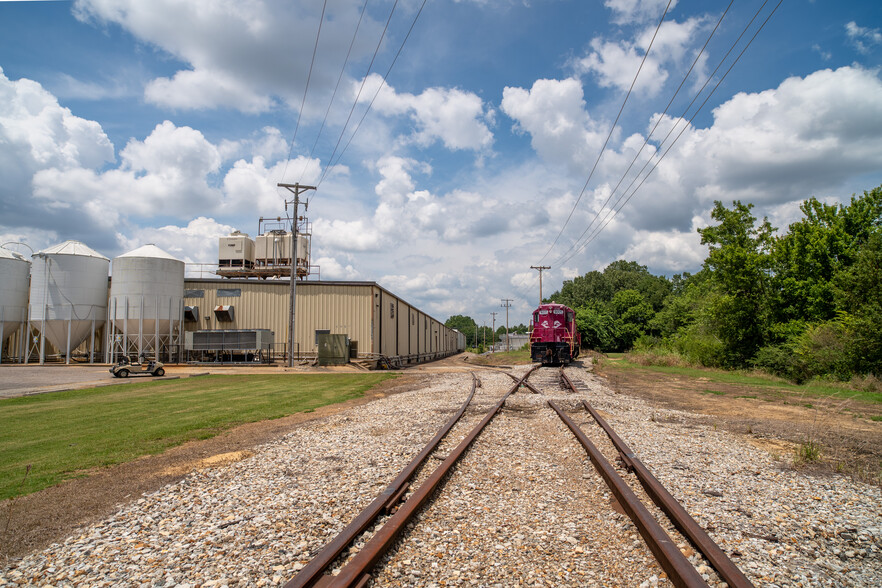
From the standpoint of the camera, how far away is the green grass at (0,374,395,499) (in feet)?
21.9

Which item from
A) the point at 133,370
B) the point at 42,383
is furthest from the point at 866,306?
the point at 42,383

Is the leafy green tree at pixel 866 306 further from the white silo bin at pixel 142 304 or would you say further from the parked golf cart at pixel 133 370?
the white silo bin at pixel 142 304

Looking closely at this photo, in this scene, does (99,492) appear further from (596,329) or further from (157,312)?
(596,329)

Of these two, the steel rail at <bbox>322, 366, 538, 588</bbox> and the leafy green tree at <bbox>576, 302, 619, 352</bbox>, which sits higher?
the leafy green tree at <bbox>576, 302, 619, 352</bbox>

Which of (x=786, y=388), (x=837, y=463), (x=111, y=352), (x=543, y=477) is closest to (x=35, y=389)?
(x=111, y=352)

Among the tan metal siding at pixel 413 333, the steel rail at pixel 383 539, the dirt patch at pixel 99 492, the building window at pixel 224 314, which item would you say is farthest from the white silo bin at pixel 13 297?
the steel rail at pixel 383 539

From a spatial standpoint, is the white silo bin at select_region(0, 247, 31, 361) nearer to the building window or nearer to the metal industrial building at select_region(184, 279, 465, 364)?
the metal industrial building at select_region(184, 279, 465, 364)

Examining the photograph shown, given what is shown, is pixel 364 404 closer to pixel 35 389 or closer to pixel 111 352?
pixel 35 389

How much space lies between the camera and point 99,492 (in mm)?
5379

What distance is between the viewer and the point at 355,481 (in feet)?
17.8

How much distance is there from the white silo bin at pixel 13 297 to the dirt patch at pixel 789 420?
3583 cm

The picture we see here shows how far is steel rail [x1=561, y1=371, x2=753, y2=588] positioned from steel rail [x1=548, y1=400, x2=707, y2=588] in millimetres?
199

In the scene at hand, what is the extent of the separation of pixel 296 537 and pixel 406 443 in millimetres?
3375

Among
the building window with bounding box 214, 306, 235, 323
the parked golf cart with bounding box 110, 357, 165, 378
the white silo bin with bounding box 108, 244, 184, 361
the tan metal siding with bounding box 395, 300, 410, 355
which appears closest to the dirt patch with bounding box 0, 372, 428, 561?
the parked golf cart with bounding box 110, 357, 165, 378
